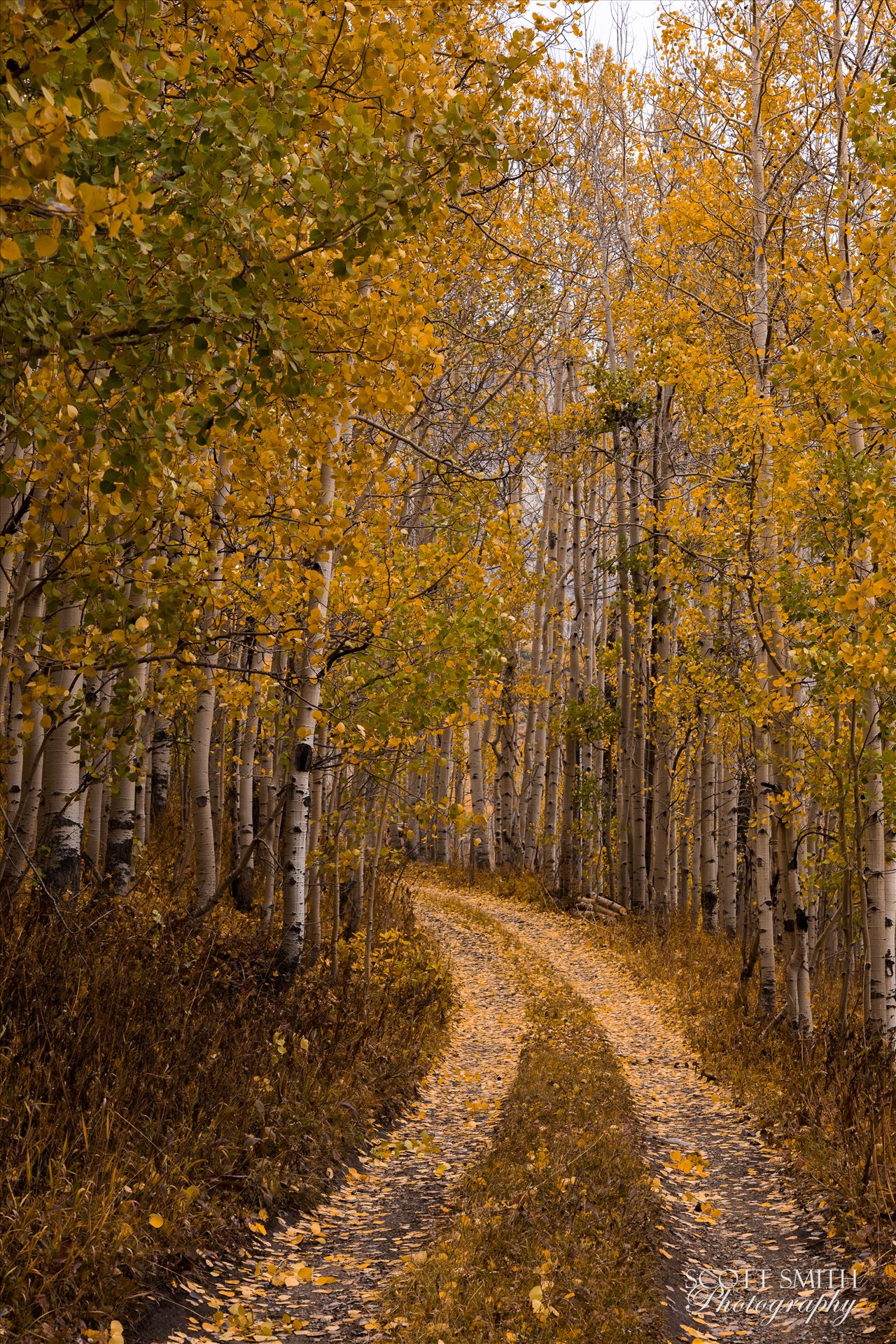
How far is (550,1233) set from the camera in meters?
5.01

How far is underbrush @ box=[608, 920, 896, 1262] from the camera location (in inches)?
224

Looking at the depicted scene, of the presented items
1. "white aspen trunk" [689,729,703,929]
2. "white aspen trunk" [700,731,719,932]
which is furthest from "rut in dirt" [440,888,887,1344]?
"white aspen trunk" [689,729,703,929]

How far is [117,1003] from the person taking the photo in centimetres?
582

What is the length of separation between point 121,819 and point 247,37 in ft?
18.6

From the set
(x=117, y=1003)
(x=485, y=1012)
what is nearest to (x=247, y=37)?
(x=117, y=1003)

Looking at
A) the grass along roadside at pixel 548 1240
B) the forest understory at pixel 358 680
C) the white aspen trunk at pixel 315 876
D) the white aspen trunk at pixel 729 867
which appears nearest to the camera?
the forest understory at pixel 358 680

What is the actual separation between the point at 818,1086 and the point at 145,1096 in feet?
17.5

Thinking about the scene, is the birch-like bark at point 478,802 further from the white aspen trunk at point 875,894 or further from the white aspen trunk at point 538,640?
the white aspen trunk at point 875,894

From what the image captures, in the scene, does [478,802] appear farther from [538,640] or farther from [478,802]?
[538,640]

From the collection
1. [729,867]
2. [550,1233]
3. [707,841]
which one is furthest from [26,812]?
[729,867]

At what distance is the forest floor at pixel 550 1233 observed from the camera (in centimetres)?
427

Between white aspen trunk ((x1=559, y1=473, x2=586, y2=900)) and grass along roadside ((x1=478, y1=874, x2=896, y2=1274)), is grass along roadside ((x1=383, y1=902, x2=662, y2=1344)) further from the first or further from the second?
white aspen trunk ((x1=559, y1=473, x2=586, y2=900))

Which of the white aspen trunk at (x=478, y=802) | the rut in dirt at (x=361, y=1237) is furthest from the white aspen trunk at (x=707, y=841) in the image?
the rut in dirt at (x=361, y=1237)

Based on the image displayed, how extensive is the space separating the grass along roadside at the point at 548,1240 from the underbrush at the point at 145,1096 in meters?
1.03
